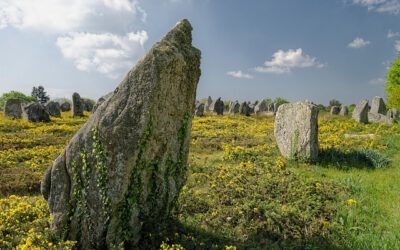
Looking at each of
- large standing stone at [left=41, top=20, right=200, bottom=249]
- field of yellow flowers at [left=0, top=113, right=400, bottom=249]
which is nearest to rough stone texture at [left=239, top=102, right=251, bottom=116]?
field of yellow flowers at [left=0, top=113, right=400, bottom=249]

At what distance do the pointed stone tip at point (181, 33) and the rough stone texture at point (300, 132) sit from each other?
8162 mm

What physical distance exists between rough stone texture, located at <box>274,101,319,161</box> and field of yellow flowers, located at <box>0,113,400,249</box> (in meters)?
0.51

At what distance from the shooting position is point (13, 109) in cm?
3941

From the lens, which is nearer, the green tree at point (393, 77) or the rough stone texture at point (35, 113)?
the rough stone texture at point (35, 113)

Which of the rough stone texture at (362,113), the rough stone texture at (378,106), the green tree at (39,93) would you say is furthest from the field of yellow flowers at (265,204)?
the green tree at (39,93)

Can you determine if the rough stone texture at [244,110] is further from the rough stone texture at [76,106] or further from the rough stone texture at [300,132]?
the rough stone texture at [300,132]

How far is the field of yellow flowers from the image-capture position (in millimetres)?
8156

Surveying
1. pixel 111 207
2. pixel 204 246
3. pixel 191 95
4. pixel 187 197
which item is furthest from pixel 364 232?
pixel 111 207

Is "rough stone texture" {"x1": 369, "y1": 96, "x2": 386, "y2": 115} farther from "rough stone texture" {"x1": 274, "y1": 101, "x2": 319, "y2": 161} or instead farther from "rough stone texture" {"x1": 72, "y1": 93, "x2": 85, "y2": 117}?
"rough stone texture" {"x1": 72, "y1": 93, "x2": 85, "y2": 117}

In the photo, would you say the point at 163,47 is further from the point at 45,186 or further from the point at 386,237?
the point at 386,237

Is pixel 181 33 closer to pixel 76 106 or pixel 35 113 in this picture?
pixel 35 113

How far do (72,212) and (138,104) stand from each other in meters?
2.44

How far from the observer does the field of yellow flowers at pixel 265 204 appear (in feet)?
26.8

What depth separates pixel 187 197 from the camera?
10.4m
